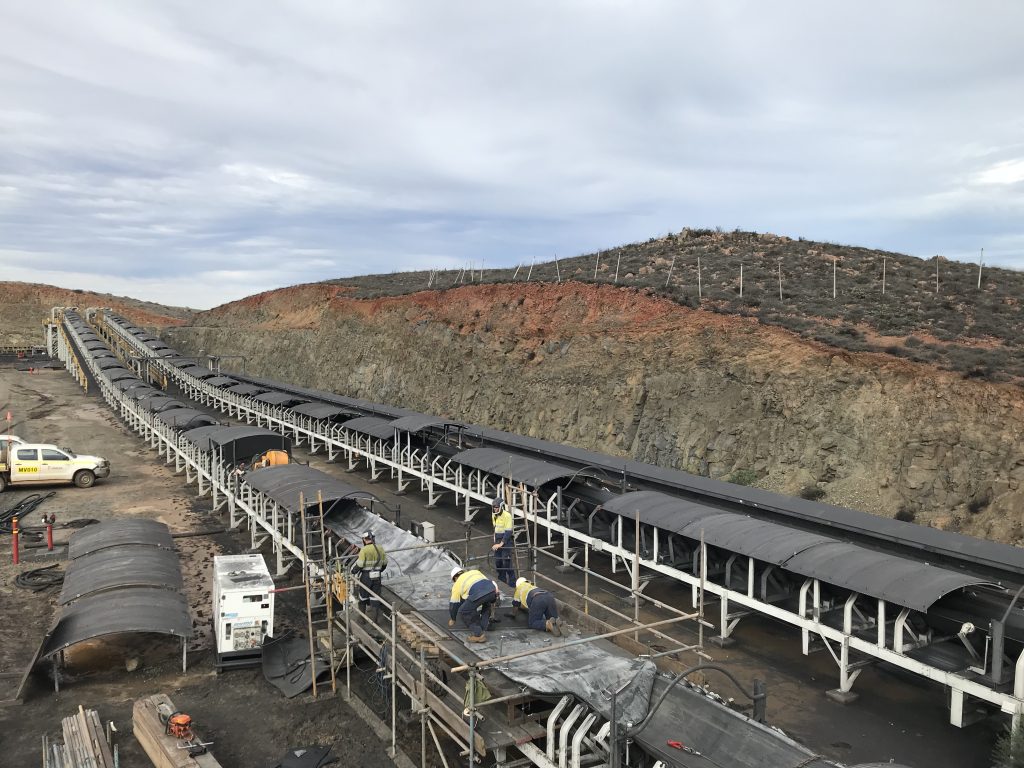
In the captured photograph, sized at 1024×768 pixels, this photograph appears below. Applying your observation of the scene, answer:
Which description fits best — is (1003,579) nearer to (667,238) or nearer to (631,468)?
(631,468)

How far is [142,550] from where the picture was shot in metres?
15.8

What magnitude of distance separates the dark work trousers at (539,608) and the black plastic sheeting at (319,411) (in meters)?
24.2

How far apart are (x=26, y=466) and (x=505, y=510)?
75.8 feet

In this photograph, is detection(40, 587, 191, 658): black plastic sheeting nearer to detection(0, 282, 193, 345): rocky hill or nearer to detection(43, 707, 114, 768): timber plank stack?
detection(43, 707, 114, 768): timber plank stack

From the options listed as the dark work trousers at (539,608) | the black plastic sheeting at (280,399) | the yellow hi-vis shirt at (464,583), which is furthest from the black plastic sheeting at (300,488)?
the black plastic sheeting at (280,399)

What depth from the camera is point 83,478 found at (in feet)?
94.3

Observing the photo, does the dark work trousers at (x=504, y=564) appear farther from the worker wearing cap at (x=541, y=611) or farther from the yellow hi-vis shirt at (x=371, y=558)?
the worker wearing cap at (x=541, y=611)

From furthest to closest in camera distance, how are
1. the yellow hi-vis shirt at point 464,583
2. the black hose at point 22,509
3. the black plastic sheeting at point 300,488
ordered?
the black hose at point 22,509, the black plastic sheeting at point 300,488, the yellow hi-vis shirt at point 464,583

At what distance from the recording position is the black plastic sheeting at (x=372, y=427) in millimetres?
28141

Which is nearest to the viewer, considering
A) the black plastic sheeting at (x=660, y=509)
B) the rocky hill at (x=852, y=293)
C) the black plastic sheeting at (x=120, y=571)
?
the black plastic sheeting at (x=120, y=571)

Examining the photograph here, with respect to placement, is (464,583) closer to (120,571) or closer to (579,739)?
(579,739)

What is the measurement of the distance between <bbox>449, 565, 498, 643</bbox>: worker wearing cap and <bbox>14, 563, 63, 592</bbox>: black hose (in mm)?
12798

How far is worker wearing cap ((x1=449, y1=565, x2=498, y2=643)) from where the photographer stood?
34.1ft

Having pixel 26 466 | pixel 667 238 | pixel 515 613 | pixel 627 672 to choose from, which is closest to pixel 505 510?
pixel 515 613
